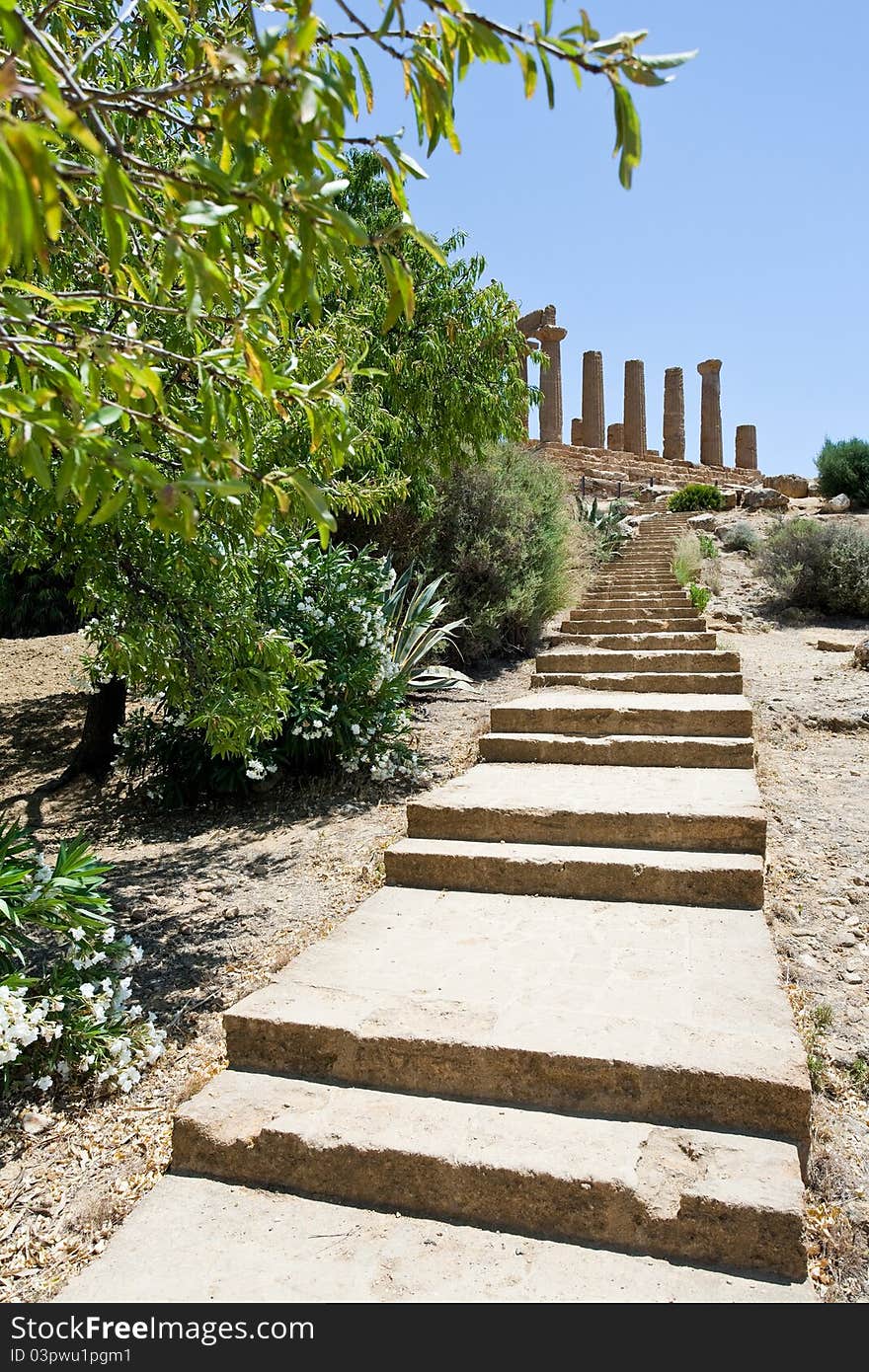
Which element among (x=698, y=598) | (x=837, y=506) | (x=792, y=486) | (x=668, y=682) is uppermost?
(x=792, y=486)

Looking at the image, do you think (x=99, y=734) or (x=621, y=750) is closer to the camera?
(x=621, y=750)

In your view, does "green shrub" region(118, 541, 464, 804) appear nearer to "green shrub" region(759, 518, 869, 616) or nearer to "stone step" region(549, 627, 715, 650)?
"stone step" region(549, 627, 715, 650)

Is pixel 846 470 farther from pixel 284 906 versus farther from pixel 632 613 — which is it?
pixel 284 906

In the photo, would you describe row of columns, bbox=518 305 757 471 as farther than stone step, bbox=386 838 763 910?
Yes

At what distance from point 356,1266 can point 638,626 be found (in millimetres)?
8410

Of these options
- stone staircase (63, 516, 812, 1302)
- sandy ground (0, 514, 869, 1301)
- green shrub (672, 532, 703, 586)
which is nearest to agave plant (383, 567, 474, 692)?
sandy ground (0, 514, 869, 1301)

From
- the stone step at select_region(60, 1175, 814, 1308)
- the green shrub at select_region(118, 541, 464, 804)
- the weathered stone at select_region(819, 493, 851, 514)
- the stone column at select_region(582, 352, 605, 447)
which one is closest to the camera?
the stone step at select_region(60, 1175, 814, 1308)

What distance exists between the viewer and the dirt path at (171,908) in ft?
8.64

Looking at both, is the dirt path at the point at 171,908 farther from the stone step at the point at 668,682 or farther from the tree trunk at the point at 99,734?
the stone step at the point at 668,682

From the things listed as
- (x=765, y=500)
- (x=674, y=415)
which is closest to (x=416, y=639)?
(x=765, y=500)

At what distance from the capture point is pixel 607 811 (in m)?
4.33

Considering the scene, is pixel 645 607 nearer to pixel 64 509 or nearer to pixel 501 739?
pixel 501 739

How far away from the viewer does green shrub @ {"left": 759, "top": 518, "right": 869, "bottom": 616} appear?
40.9 ft

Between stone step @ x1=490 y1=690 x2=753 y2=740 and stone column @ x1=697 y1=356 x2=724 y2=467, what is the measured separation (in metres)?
33.6
